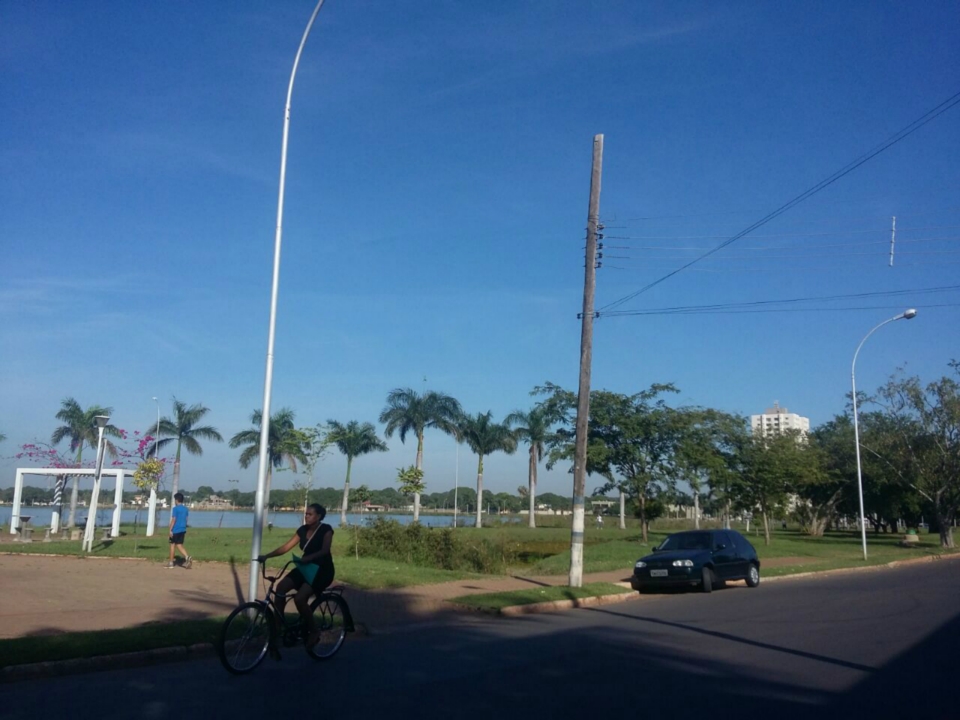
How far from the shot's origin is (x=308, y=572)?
9.22 m

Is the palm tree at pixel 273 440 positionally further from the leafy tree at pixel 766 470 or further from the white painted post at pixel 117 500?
the leafy tree at pixel 766 470

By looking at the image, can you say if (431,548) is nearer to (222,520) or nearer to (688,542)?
(688,542)

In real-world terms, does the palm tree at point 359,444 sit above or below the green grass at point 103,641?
above

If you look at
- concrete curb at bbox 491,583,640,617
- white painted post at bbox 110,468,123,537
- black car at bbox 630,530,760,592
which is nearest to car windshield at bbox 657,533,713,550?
black car at bbox 630,530,760,592

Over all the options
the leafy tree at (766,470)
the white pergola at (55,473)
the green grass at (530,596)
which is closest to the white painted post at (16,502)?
the white pergola at (55,473)

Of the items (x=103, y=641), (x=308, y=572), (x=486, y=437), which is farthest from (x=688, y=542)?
(x=486, y=437)

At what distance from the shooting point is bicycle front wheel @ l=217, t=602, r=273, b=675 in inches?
337

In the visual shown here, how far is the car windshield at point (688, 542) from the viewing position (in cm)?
1958

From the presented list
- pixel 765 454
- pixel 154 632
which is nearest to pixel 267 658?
pixel 154 632

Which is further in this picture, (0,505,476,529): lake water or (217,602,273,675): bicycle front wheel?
(0,505,476,529): lake water

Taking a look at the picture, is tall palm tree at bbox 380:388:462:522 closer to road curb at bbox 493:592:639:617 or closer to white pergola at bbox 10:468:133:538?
white pergola at bbox 10:468:133:538

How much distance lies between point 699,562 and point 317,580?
11.6 meters

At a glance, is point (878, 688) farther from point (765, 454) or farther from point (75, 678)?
point (765, 454)

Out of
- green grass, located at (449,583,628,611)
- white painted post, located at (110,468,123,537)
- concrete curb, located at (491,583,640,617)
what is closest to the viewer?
concrete curb, located at (491,583,640,617)
